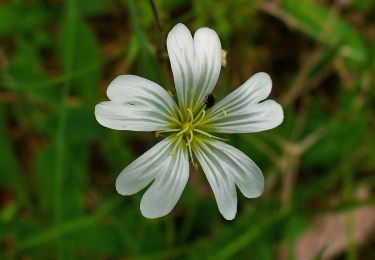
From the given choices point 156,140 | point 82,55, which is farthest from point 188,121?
point 82,55

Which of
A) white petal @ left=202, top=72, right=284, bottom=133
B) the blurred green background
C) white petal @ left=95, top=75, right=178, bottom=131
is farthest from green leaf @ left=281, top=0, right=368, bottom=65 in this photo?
white petal @ left=95, top=75, right=178, bottom=131

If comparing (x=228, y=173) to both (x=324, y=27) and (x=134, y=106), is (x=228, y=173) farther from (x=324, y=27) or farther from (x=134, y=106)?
(x=324, y=27)

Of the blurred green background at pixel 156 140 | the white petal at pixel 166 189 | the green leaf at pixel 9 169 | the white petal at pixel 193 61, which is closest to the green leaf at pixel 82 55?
the blurred green background at pixel 156 140

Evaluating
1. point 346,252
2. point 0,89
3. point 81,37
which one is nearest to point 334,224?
point 346,252

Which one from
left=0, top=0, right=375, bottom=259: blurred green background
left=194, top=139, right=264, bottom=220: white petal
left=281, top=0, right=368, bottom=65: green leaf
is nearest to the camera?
left=194, top=139, right=264, bottom=220: white petal

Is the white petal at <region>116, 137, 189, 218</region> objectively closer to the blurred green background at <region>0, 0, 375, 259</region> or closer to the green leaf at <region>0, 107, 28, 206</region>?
the blurred green background at <region>0, 0, 375, 259</region>

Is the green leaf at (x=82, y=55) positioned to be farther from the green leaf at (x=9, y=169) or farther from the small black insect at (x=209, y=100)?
the small black insect at (x=209, y=100)
